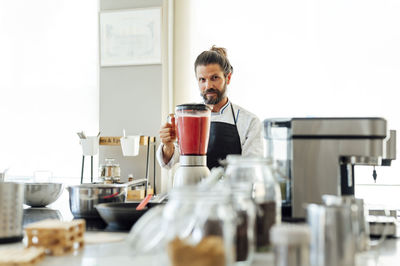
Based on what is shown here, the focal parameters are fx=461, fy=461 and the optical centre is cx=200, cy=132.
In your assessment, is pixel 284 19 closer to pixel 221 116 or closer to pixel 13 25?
pixel 221 116

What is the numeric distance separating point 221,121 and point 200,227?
1946 mm

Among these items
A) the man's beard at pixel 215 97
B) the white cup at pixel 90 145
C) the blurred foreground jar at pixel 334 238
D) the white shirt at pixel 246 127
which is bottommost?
the blurred foreground jar at pixel 334 238

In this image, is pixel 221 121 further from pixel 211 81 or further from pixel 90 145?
pixel 90 145

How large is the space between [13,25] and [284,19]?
2.59 m

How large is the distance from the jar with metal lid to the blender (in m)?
0.81

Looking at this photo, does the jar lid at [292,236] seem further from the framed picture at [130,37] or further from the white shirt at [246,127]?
the framed picture at [130,37]

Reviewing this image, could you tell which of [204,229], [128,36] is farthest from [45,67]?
[204,229]

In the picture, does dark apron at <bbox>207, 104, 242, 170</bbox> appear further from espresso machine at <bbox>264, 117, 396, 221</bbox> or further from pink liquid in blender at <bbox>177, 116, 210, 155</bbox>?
espresso machine at <bbox>264, 117, 396, 221</bbox>

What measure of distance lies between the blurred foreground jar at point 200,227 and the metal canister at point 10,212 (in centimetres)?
55

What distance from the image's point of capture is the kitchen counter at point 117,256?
1010mm

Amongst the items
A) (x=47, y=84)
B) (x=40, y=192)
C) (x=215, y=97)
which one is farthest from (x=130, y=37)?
(x=40, y=192)

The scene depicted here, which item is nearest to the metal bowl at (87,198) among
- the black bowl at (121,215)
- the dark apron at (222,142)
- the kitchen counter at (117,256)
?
the black bowl at (121,215)

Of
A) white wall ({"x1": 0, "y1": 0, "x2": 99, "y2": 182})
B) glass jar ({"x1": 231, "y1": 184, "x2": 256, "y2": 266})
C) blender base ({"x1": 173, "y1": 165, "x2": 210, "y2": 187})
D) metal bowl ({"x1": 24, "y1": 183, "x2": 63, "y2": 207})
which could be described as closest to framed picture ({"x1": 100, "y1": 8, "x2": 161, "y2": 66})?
white wall ({"x1": 0, "y1": 0, "x2": 99, "y2": 182})

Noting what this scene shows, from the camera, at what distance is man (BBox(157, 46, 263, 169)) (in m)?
2.56
